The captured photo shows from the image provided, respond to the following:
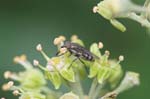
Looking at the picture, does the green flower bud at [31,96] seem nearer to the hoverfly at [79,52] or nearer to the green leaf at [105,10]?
the hoverfly at [79,52]

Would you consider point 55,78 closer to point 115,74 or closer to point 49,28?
point 115,74

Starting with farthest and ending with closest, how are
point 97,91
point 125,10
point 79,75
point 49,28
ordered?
point 49,28 < point 79,75 < point 97,91 < point 125,10

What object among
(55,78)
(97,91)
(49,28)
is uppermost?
(49,28)

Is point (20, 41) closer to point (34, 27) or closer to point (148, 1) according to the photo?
point (34, 27)

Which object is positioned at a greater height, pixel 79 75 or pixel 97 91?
pixel 79 75

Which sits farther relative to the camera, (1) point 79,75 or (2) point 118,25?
(1) point 79,75

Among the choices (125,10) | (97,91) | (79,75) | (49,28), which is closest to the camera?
(125,10)

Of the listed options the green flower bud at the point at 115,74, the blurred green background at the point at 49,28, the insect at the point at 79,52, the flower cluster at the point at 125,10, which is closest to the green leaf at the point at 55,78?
the insect at the point at 79,52

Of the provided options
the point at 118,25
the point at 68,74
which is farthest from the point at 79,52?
the point at 118,25

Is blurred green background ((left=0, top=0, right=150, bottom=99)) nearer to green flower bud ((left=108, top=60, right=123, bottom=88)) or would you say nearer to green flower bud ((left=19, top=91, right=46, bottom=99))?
green flower bud ((left=108, top=60, right=123, bottom=88))
